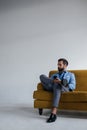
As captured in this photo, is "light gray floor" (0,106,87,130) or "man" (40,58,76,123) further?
"man" (40,58,76,123)

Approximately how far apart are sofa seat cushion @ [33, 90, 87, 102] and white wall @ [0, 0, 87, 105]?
1.47m

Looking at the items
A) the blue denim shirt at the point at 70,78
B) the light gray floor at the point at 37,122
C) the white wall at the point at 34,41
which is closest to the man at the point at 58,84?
the blue denim shirt at the point at 70,78

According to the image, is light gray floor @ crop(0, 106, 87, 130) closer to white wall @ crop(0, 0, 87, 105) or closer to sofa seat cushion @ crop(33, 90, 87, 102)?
sofa seat cushion @ crop(33, 90, 87, 102)

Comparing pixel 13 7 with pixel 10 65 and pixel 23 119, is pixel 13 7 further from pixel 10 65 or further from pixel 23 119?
pixel 23 119

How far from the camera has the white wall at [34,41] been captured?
508 cm

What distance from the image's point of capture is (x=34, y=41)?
535cm

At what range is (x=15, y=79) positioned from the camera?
543 centimetres

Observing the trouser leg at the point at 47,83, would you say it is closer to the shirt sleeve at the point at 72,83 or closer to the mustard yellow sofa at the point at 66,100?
the mustard yellow sofa at the point at 66,100

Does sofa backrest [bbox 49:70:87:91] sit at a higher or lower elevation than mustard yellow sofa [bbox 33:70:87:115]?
higher

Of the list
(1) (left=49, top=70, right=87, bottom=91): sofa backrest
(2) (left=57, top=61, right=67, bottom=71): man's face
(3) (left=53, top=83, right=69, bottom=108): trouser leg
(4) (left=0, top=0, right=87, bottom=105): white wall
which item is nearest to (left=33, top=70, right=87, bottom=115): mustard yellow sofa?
(1) (left=49, top=70, right=87, bottom=91): sofa backrest

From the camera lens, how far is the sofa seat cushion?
11.6 feet

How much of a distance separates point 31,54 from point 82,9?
1.42 metres

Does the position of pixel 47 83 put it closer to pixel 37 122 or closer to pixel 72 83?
pixel 72 83

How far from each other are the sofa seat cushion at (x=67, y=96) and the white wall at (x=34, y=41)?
1471 mm
